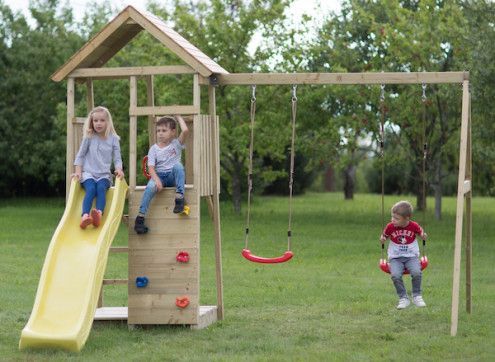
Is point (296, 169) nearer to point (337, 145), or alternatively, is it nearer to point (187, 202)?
point (337, 145)

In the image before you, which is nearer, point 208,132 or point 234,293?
point 208,132

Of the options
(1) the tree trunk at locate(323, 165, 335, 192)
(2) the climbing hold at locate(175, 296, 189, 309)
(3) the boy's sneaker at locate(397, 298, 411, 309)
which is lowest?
(1) the tree trunk at locate(323, 165, 335, 192)

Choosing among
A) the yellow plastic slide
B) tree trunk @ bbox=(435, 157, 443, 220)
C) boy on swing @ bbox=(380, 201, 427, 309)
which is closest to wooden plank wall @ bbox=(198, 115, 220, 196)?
the yellow plastic slide

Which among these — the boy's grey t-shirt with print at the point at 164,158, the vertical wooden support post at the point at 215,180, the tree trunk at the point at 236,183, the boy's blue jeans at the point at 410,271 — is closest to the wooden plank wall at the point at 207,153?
the vertical wooden support post at the point at 215,180

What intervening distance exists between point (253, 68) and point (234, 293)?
50.2 ft

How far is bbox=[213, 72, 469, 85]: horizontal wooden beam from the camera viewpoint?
10359 mm

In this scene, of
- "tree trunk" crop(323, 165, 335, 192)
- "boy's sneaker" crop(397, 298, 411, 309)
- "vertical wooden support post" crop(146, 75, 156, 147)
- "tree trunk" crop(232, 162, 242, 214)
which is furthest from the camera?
"tree trunk" crop(323, 165, 335, 192)

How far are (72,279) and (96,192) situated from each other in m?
1.16

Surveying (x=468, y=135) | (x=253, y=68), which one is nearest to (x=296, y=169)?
(x=253, y=68)

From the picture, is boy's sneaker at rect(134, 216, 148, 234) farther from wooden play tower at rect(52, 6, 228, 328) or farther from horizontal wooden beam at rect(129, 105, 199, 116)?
horizontal wooden beam at rect(129, 105, 199, 116)

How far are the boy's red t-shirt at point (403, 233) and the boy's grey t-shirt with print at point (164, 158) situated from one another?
2382 millimetres

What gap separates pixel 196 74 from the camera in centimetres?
1057

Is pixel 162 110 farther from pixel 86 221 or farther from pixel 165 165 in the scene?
pixel 86 221

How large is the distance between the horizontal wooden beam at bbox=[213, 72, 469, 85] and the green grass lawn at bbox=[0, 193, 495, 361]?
2.59 m
